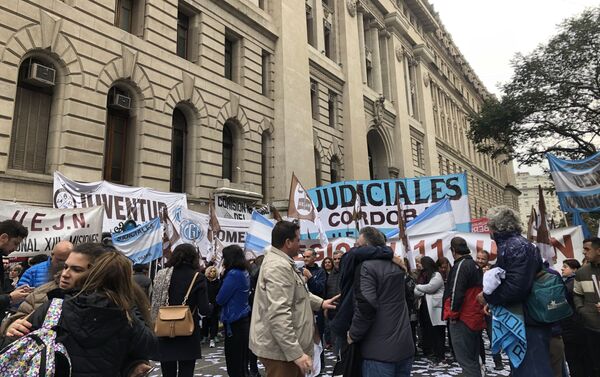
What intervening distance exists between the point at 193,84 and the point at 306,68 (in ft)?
25.5

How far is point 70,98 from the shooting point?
38.3 ft

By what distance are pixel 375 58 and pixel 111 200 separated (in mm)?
25184

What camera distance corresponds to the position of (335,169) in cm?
2456

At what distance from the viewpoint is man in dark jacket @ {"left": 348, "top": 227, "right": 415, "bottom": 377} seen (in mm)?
3713

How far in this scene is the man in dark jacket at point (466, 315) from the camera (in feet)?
17.5

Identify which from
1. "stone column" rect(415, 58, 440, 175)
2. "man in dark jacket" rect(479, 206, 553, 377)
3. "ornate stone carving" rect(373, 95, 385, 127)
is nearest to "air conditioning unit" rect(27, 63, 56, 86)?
"man in dark jacket" rect(479, 206, 553, 377)

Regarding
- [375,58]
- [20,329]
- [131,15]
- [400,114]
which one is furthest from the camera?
[400,114]

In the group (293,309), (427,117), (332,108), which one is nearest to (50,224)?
(293,309)

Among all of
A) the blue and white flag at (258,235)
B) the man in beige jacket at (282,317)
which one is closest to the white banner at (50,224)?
the blue and white flag at (258,235)

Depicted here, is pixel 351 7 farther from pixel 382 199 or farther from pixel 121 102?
pixel 382 199

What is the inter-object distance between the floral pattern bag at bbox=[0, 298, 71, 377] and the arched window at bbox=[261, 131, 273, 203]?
652 inches

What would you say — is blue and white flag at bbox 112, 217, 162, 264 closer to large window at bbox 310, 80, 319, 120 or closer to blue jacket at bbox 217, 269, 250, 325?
blue jacket at bbox 217, 269, 250, 325

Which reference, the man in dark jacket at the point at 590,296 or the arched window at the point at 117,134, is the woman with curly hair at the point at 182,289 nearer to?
the man in dark jacket at the point at 590,296

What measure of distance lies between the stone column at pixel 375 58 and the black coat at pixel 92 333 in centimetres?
3041
